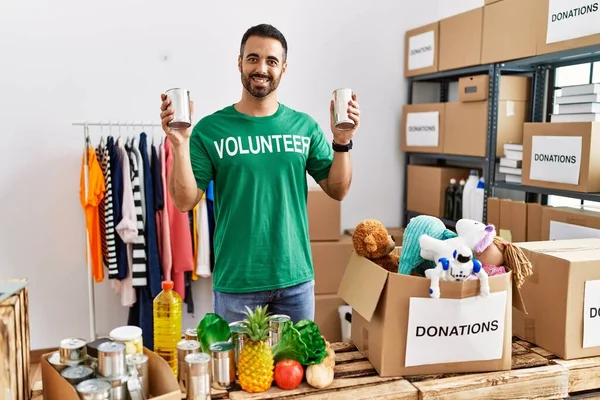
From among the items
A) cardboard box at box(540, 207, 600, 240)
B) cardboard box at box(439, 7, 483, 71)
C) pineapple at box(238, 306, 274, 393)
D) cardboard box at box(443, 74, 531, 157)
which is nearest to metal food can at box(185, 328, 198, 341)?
pineapple at box(238, 306, 274, 393)

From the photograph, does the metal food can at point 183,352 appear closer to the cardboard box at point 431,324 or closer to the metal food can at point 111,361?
the metal food can at point 111,361

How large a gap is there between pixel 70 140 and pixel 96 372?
2.49 m

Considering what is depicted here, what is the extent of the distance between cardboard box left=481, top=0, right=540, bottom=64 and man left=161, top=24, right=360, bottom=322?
58.8 inches

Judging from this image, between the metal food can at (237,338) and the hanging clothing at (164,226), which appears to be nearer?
the metal food can at (237,338)

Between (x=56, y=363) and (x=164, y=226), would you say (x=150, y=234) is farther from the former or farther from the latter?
(x=56, y=363)

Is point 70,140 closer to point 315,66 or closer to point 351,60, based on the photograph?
point 315,66

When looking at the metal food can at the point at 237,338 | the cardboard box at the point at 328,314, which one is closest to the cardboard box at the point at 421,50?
the cardboard box at the point at 328,314

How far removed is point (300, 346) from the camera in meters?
1.23

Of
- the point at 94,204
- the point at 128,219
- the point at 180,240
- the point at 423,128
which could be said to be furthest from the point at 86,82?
the point at 423,128

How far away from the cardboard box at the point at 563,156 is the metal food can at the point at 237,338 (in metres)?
1.74

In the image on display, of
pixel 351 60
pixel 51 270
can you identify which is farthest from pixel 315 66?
pixel 51 270

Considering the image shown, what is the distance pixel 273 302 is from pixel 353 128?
0.65 m

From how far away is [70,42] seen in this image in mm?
3195

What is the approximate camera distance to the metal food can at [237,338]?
4.01 ft
